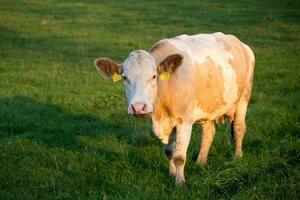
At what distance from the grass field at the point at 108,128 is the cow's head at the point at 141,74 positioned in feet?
3.37

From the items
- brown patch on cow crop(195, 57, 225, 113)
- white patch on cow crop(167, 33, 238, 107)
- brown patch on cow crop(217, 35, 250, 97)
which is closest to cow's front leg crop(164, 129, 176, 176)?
brown patch on cow crop(195, 57, 225, 113)

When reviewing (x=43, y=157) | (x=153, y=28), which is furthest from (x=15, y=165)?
(x=153, y=28)

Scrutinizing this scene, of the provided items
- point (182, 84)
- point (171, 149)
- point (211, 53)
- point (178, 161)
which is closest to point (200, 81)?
point (182, 84)

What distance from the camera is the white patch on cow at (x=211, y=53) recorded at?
721cm

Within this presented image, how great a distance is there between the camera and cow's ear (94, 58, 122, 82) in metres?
6.60

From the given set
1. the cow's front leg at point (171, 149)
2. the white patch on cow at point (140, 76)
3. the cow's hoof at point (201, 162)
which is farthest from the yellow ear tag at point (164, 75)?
the cow's hoof at point (201, 162)

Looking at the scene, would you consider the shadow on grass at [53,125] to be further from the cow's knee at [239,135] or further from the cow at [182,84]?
the cow at [182,84]

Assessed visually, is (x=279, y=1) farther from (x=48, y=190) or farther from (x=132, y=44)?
(x=48, y=190)

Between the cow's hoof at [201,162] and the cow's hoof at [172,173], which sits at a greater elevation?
the cow's hoof at [172,173]

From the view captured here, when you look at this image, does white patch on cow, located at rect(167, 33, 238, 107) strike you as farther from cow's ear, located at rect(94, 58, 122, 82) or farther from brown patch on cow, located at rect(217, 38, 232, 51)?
cow's ear, located at rect(94, 58, 122, 82)

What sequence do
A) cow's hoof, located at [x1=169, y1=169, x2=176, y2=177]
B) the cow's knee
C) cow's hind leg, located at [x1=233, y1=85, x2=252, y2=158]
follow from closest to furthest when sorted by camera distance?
cow's hoof, located at [x1=169, y1=169, x2=176, y2=177]
the cow's knee
cow's hind leg, located at [x1=233, y1=85, x2=252, y2=158]

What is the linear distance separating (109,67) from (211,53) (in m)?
1.67

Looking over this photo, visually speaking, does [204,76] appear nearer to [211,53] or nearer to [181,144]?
[211,53]

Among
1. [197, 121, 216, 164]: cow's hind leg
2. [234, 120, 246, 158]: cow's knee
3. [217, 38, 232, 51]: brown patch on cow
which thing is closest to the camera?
[197, 121, 216, 164]: cow's hind leg
